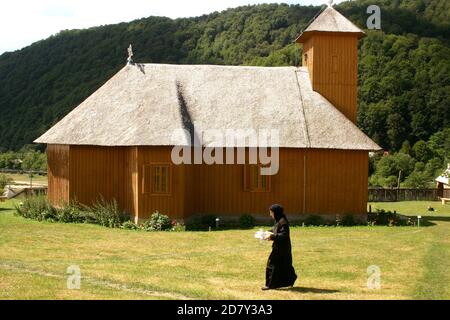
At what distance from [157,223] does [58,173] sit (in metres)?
5.87

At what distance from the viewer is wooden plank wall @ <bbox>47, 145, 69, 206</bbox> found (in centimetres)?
2788

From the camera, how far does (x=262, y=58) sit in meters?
63.2

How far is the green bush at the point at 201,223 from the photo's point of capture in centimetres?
2683

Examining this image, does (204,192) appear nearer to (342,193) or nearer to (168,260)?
(342,193)

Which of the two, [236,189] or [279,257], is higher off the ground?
[236,189]

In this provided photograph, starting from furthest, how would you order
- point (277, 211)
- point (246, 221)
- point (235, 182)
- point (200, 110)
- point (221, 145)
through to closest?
point (200, 110) → point (235, 182) → point (246, 221) → point (221, 145) → point (277, 211)

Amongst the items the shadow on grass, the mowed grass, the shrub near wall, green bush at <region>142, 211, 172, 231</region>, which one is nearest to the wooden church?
green bush at <region>142, 211, 172, 231</region>

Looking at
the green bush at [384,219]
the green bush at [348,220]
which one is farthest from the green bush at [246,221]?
the green bush at [384,219]

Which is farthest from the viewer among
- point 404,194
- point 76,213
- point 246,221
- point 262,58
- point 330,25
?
point 262,58

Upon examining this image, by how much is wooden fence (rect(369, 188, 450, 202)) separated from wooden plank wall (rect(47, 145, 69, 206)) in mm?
26797

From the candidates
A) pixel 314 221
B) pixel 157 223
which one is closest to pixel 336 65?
pixel 314 221

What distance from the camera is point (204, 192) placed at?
93.8 ft

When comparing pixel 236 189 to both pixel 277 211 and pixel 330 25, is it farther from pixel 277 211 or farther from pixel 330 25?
pixel 277 211
